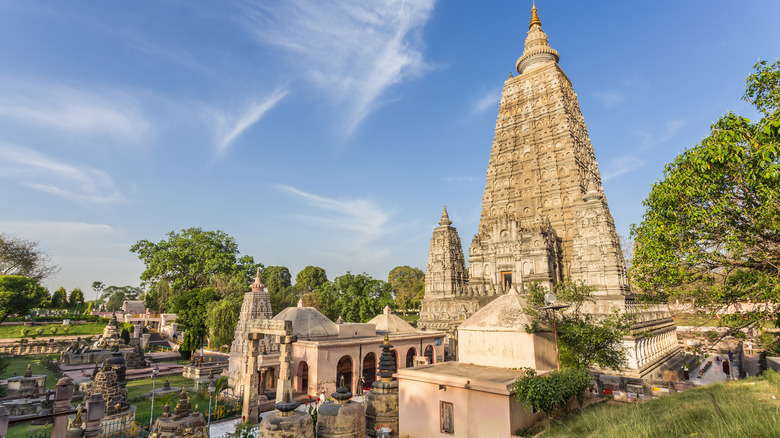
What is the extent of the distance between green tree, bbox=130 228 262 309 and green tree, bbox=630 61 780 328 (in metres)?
47.6

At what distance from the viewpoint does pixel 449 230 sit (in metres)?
39.6

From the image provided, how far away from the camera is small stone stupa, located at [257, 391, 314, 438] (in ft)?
33.8

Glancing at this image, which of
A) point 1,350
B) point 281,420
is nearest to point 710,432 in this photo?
point 281,420

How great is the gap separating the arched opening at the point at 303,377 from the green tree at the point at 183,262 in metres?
31.7

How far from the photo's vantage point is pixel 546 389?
1058 centimetres

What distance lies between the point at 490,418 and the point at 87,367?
3210 cm

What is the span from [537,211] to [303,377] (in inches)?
1074

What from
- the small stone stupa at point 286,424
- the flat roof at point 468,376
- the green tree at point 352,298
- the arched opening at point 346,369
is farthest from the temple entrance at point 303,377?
the green tree at point 352,298

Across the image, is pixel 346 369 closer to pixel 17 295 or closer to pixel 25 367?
pixel 25 367


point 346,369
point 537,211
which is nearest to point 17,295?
point 346,369

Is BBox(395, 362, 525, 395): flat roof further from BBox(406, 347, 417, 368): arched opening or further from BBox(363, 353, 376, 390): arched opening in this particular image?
BBox(406, 347, 417, 368): arched opening

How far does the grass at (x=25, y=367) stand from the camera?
24.5m

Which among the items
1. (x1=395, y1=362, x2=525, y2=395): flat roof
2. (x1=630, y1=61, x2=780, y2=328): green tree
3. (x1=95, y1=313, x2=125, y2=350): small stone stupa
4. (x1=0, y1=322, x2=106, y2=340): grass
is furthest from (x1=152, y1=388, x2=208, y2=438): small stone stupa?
(x1=0, y1=322, x2=106, y2=340): grass

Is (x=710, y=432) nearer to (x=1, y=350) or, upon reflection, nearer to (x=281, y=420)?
(x=281, y=420)
